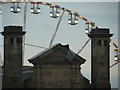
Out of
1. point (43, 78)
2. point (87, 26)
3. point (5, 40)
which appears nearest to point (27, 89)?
point (43, 78)

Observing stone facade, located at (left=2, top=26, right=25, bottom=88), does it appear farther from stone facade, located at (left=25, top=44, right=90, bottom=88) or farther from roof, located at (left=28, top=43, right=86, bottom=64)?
roof, located at (left=28, top=43, right=86, bottom=64)

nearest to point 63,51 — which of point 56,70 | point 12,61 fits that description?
point 56,70

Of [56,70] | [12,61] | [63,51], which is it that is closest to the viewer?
[12,61]

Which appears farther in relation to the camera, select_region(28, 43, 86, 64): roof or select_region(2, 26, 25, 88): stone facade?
select_region(2, 26, 25, 88): stone facade

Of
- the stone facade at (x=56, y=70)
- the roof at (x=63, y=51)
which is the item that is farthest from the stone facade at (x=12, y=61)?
the roof at (x=63, y=51)

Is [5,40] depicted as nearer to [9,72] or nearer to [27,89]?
[9,72]

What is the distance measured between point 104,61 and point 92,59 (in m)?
1.23

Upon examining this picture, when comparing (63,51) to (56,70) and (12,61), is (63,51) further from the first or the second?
(12,61)

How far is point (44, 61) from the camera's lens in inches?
1046

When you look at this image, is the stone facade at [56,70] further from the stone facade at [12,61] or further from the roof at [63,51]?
the stone facade at [12,61]

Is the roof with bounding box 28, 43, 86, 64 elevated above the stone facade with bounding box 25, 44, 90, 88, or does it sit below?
above

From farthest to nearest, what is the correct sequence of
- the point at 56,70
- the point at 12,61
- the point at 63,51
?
the point at 56,70 → the point at 63,51 → the point at 12,61

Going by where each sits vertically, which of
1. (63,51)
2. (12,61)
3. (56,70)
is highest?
(63,51)

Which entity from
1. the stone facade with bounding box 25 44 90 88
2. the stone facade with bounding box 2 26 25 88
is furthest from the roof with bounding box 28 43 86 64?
the stone facade with bounding box 2 26 25 88
